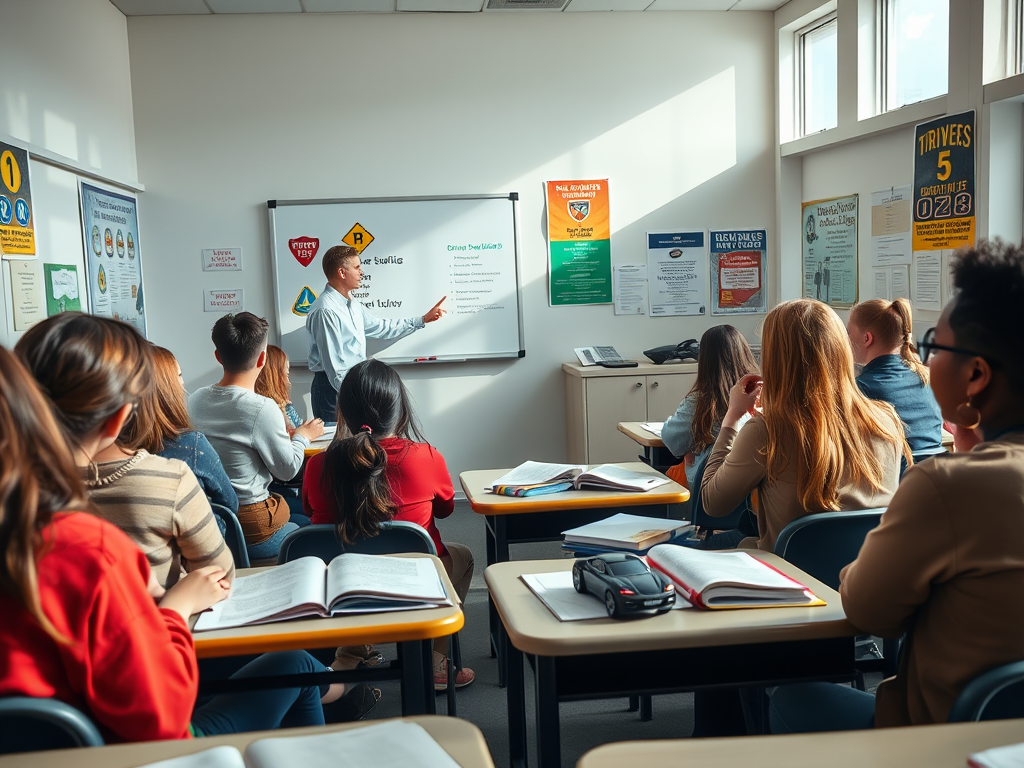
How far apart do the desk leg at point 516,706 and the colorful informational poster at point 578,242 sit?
4.14 metres

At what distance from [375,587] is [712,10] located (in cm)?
519

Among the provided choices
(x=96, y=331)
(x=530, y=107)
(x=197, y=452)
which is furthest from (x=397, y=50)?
(x=96, y=331)

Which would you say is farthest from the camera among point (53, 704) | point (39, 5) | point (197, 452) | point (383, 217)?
point (383, 217)

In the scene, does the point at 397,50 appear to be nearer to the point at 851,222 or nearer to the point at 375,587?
the point at 851,222

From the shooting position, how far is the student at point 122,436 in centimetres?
137

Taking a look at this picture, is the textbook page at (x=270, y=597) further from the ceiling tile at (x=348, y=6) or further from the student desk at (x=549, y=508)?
the ceiling tile at (x=348, y=6)

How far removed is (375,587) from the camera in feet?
5.43

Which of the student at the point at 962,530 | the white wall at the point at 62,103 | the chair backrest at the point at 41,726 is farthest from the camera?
the white wall at the point at 62,103

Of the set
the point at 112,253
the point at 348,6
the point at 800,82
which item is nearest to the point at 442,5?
the point at 348,6

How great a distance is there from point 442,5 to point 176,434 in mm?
3958

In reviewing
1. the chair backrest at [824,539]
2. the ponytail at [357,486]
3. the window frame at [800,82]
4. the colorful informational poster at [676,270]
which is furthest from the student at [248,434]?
the window frame at [800,82]

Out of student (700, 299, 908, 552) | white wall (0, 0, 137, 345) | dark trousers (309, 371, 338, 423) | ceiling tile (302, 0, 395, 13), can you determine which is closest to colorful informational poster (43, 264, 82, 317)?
white wall (0, 0, 137, 345)

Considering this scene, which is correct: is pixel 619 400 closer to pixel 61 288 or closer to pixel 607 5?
pixel 607 5

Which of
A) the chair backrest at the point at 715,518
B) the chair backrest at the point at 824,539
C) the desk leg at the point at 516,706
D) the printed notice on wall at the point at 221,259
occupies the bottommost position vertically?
the desk leg at the point at 516,706
